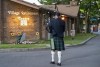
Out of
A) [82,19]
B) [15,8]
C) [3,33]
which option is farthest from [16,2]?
[82,19]

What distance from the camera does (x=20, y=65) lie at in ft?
45.6

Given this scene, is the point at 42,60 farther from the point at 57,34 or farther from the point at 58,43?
the point at 57,34

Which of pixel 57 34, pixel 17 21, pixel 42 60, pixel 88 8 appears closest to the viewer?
pixel 57 34

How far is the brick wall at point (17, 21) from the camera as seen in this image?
108 feet

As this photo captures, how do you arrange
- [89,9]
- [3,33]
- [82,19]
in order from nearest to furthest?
[3,33] → [89,9] → [82,19]

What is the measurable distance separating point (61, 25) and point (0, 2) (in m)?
19.5

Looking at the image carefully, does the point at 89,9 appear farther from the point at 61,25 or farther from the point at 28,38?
the point at 61,25

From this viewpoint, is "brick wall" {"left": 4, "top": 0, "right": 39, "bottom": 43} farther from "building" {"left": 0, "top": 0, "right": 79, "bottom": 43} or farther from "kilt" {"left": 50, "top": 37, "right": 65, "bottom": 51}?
"kilt" {"left": 50, "top": 37, "right": 65, "bottom": 51}

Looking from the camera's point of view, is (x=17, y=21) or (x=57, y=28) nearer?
(x=57, y=28)

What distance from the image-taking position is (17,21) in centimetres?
3316

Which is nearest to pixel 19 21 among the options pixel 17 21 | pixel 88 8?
pixel 17 21

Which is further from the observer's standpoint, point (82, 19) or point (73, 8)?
point (82, 19)

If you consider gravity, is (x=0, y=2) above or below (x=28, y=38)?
above

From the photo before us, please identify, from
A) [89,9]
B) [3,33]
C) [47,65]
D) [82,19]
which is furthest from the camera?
[82,19]
